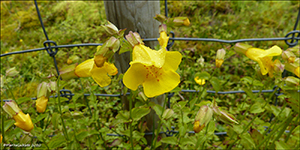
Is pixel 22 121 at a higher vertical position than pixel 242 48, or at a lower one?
lower

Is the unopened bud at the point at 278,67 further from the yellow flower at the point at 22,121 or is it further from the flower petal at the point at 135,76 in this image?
the yellow flower at the point at 22,121

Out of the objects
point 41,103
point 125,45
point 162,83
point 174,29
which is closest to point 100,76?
point 125,45

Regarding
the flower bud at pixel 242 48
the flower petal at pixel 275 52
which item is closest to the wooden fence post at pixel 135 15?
the flower bud at pixel 242 48

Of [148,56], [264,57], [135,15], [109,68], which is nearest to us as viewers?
[148,56]

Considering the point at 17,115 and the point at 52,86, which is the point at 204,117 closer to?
the point at 52,86

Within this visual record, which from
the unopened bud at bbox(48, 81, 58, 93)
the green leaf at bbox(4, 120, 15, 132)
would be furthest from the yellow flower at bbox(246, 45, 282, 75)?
the green leaf at bbox(4, 120, 15, 132)

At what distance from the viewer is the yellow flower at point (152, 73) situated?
25.4 inches

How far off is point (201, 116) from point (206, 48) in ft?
6.45

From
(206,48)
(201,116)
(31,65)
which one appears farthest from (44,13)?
(201,116)

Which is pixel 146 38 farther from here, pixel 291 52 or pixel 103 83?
pixel 291 52

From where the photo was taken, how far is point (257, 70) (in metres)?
1.12

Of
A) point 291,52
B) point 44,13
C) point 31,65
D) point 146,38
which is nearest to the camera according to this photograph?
point 291,52

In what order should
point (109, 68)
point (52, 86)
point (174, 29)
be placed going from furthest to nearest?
1. point (174, 29)
2. point (52, 86)
3. point (109, 68)

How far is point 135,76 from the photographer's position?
67 centimetres
